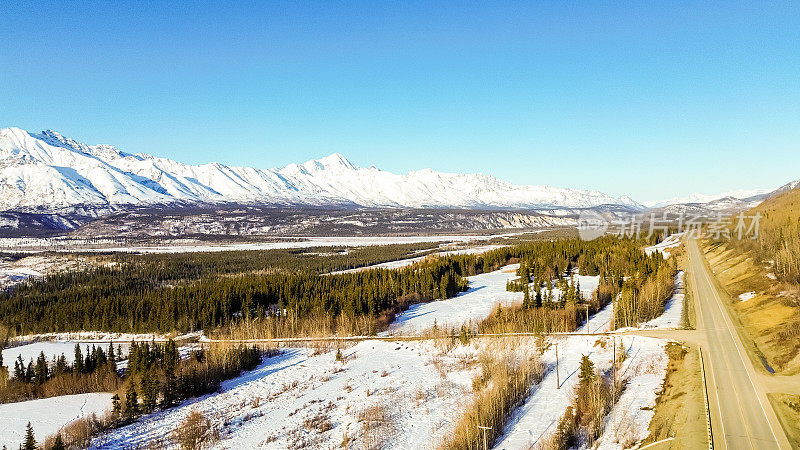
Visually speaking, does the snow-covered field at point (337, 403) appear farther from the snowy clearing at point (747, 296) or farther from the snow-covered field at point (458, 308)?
the snowy clearing at point (747, 296)

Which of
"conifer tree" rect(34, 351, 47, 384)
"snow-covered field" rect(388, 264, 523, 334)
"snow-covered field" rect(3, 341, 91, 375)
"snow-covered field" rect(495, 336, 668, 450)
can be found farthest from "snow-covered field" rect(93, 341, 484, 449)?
"snow-covered field" rect(3, 341, 91, 375)

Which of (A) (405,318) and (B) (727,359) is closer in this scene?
(B) (727,359)

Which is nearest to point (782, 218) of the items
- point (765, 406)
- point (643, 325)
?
point (643, 325)

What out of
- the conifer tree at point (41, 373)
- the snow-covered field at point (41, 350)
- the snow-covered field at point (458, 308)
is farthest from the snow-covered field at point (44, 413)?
the snow-covered field at point (458, 308)

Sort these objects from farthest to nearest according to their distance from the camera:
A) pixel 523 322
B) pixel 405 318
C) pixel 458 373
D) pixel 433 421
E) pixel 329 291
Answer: pixel 329 291 → pixel 405 318 → pixel 523 322 → pixel 458 373 → pixel 433 421

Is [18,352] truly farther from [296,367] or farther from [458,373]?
[458,373]

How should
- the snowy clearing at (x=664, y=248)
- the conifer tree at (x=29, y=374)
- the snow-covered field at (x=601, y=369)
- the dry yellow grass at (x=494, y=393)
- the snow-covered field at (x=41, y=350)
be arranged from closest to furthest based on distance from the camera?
the snow-covered field at (x=601, y=369) < the dry yellow grass at (x=494, y=393) < the conifer tree at (x=29, y=374) < the snow-covered field at (x=41, y=350) < the snowy clearing at (x=664, y=248)
